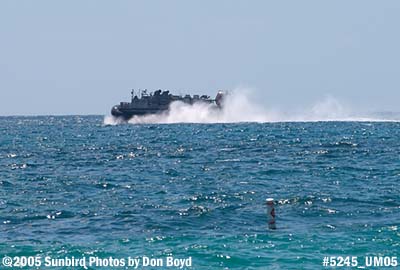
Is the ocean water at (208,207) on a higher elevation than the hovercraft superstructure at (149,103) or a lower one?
lower

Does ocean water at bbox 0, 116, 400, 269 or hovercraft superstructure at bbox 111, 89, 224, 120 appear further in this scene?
hovercraft superstructure at bbox 111, 89, 224, 120

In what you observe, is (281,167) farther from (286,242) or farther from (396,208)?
(286,242)

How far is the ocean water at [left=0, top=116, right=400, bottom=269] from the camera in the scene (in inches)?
772

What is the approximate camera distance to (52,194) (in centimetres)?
Result: 3206

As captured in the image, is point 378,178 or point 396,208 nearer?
point 396,208

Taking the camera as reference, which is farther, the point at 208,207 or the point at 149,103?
the point at 149,103

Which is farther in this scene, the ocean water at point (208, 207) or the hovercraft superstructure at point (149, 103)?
the hovercraft superstructure at point (149, 103)

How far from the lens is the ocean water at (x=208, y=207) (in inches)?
772

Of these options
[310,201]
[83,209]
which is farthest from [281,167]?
[83,209]

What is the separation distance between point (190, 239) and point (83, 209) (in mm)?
7393

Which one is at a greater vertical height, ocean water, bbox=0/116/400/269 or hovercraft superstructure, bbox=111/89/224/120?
hovercraft superstructure, bbox=111/89/224/120

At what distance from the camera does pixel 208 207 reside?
2703cm

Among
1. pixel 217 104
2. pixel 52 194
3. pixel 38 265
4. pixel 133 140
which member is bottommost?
pixel 38 265

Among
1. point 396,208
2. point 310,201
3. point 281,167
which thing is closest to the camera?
point 396,208
